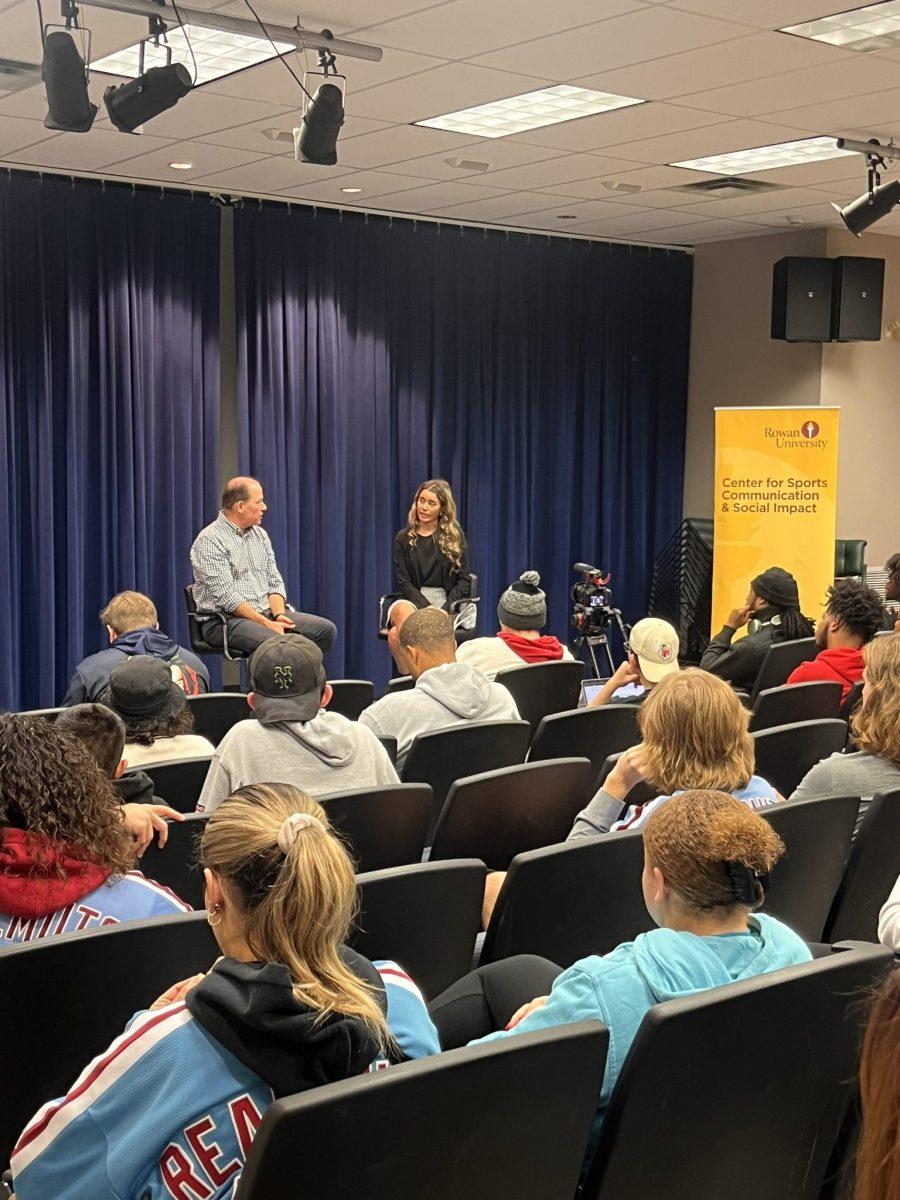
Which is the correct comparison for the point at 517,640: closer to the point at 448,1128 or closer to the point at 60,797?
the point at 60,797

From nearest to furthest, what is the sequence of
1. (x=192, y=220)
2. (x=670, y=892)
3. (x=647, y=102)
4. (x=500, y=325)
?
(x=670, y=892), (x=647, y=102), (x=192, y=220), (x=500, y=325)

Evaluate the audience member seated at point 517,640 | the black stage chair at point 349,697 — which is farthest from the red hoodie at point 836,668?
the black stage chair at point 349,697

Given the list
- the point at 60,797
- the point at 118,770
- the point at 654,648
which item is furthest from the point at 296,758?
the point at 654,648

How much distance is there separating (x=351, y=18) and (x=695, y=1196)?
3970 mm

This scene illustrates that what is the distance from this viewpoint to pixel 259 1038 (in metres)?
1.56

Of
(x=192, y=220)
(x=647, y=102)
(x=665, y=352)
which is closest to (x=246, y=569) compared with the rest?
(x=192, y=220)

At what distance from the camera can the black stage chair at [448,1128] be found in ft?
4.70

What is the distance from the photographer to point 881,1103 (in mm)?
838

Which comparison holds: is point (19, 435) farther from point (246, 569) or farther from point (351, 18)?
point (351, 18)

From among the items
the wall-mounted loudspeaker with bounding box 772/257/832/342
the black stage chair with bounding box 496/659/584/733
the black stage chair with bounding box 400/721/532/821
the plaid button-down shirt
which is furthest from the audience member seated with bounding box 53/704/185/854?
the wall-mounted loudspeaker with bounding box 772/257/832/342

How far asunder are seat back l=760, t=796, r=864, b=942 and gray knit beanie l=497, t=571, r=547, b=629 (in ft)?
9.07

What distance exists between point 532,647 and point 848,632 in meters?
1.34

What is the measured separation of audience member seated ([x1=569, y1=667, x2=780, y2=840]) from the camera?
3.02m

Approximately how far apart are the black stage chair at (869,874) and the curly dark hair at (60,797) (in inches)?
66.0
